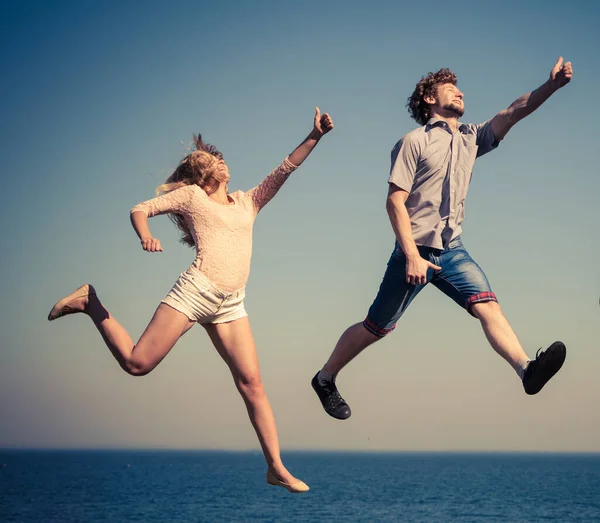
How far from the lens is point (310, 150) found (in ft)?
24.6

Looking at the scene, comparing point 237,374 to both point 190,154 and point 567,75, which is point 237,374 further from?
point 567,75

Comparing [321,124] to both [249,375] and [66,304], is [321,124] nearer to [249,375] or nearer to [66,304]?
[249,375]

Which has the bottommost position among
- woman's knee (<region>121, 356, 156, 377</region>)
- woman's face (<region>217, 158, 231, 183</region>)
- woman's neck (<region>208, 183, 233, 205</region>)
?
woman's knee (<region>121, 356, 156, 377</region>)

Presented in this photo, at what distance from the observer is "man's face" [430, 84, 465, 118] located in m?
7.42

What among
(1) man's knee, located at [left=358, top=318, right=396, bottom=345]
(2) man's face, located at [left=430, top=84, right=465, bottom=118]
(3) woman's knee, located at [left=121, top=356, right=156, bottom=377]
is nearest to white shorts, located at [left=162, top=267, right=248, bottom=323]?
(3) woman's knee, located at [left=121, top=356, right=156, bottom=377]

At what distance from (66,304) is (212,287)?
49.6 inches

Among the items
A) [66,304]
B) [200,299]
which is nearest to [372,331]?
[200,299]

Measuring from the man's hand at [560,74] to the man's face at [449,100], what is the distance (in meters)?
0.85

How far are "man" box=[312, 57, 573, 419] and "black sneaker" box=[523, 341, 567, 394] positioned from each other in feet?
0.60

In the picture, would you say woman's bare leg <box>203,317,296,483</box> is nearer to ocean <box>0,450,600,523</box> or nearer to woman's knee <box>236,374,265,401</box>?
woman's knee <box>236,374,265,401</box>

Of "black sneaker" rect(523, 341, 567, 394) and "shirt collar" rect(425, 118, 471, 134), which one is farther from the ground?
"shirt collar" rect(425, 118, 471, 134)

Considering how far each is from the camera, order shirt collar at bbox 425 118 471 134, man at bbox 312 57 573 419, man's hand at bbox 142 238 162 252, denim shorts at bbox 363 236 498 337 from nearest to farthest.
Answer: man's hand at bbox 142 238 162 252
man at bbox 312 57 573 419
denim shorts at bbox 363 236 498 337
shirt collar at bbox 425 118 471 134

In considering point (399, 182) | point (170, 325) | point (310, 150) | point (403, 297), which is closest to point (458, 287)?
point (403, 297)

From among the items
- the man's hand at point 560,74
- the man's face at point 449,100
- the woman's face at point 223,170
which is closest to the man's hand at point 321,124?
the woman's face at point 223,170
